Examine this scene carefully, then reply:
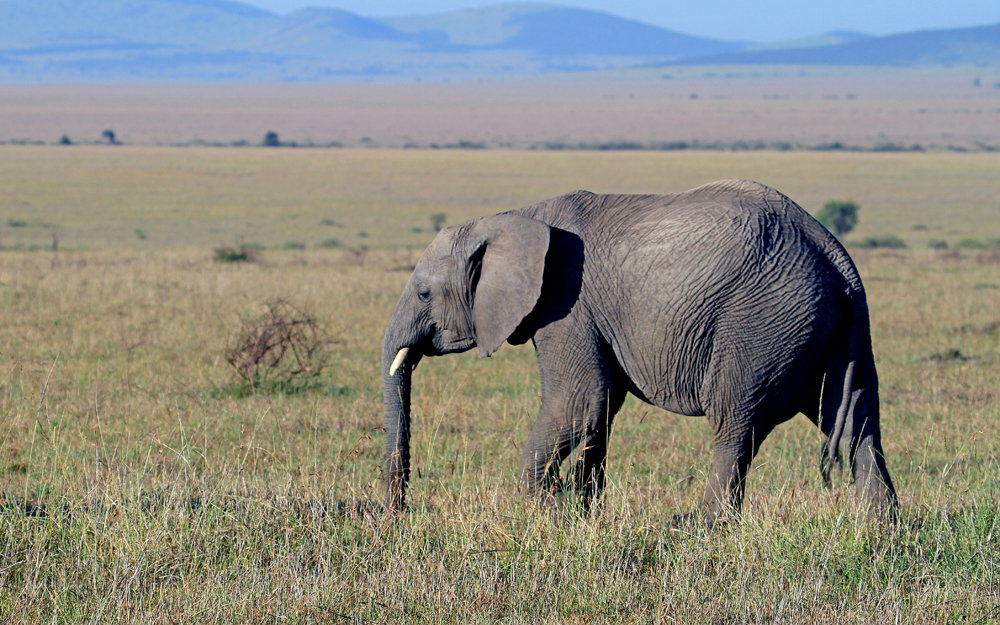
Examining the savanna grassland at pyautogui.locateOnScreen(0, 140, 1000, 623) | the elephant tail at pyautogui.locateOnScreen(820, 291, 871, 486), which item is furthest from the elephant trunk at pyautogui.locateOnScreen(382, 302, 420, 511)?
the elephant tail at pyautogui.locateOnScreen(820, 291, 871, 486)

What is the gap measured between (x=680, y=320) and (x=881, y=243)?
2365 cm

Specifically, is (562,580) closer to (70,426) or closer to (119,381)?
(70,426)

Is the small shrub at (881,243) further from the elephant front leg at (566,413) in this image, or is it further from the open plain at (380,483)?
the elephant front leg at (566,413)

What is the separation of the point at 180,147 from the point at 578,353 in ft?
230

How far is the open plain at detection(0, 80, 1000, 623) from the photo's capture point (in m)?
4.37

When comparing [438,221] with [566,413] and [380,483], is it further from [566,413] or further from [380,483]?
[566,413]

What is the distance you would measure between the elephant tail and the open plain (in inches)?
10.5

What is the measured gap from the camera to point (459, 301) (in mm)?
5848

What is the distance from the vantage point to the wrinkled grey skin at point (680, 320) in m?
5.28

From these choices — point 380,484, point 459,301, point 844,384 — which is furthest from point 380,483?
point 844,384

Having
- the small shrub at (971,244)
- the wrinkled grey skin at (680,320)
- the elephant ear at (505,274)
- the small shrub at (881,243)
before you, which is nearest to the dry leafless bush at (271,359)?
the elephant ear at (505,274)

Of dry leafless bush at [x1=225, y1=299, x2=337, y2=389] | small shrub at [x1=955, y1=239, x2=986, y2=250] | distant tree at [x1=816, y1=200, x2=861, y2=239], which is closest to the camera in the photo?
dry leafless bush at [x1=225, y1=299, x2=337, y2=389]

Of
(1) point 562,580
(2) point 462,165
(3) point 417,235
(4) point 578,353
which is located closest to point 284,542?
(1) point 562,580

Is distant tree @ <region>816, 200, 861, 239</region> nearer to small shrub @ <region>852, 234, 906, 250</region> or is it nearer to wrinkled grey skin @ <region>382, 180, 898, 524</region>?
small shrub @ <region>852, 234, 906, 250</region>
